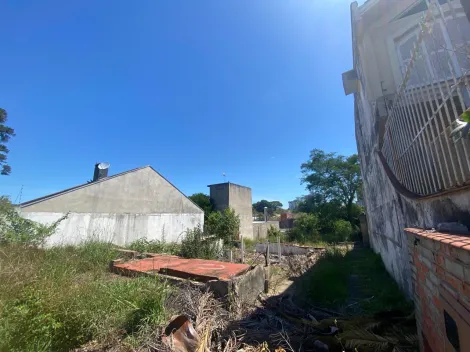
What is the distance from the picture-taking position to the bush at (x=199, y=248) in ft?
31.2

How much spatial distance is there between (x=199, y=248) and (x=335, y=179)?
20.3 m

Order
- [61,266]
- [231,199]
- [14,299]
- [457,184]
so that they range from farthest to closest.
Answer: [231,199] < [61,266] < [14,299] < [457,184]

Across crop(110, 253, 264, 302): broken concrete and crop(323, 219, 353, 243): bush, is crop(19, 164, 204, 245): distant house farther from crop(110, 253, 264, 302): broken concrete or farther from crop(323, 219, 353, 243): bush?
crop(323, 219, 353, 243): bush

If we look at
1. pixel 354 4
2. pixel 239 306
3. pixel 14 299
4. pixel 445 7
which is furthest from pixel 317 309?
pixel 354 4

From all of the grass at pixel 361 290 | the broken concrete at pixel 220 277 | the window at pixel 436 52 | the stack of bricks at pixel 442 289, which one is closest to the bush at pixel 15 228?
the broken concrete at pixel 220 277

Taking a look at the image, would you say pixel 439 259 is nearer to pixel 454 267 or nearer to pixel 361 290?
pixel 454 267

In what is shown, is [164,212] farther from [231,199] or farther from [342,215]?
[342,215]

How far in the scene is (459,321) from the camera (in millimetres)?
1331

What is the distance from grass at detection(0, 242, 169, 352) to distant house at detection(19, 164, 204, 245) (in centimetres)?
862

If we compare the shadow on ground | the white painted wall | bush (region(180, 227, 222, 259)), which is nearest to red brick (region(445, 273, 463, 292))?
the shadow on ground

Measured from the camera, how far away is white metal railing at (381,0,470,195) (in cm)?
212

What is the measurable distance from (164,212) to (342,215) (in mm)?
18181

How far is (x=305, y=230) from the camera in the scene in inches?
843

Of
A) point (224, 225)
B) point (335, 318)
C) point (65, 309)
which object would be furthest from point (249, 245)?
point (65, 309)
